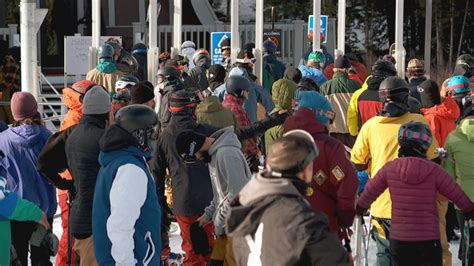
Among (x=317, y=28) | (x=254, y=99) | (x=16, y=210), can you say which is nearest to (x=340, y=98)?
(x=254, y=99)

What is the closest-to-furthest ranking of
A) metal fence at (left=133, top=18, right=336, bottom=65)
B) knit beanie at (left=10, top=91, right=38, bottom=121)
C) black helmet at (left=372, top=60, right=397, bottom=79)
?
1. knit beanie at (left=10, top=91, right=38, bottom=121)
2. black helmet at (left=372, top=60, right=397, bottom=79)
3. metal fence at (left=133, top=18, right=336, bottom=65)

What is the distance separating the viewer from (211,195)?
8.52 meters

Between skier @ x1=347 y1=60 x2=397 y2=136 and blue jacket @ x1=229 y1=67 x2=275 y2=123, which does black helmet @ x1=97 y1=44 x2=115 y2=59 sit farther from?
skier @ x1=347 y1=60 x2=397 y2=136

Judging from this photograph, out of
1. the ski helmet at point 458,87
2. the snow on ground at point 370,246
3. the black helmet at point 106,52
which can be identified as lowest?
the snow on ground at point 370,246

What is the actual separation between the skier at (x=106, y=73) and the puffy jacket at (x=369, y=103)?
2.78 metres

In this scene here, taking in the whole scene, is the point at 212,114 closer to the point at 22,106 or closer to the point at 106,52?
the point at 22,106

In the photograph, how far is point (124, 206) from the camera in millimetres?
6301

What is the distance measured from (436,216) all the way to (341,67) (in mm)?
5938

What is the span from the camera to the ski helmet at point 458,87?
1074cm

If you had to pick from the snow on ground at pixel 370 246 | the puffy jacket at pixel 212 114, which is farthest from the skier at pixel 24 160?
the snow on ground at pixel 370 246

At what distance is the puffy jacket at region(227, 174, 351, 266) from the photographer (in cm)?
456

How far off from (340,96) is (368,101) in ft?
6.20

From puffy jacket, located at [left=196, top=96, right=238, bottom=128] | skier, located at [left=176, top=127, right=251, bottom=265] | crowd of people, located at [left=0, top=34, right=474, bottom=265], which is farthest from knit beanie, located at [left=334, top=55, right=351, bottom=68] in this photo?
skier, located at [left=176, top=127, right=251, bottom=265]

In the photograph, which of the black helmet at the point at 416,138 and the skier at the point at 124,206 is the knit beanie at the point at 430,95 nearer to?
the black helmet at the point at 416,138
